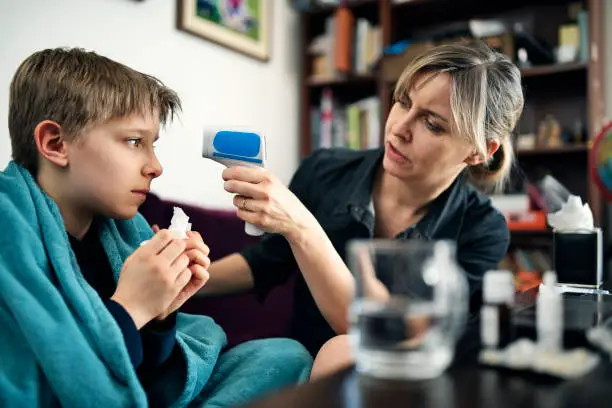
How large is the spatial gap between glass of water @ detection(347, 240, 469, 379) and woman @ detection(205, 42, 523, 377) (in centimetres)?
46

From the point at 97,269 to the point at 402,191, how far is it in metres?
0.69

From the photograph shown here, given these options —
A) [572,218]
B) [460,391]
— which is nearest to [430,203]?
[572,218]

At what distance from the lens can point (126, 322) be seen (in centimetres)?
70

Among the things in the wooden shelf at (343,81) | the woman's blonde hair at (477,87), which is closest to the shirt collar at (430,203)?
the woman's blonde hair at (477,87)

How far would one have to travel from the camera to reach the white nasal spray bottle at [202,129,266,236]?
2.87 ft

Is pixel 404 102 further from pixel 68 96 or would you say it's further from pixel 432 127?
pixel 68 96

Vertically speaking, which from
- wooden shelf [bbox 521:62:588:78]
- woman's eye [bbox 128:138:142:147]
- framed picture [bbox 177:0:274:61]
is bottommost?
woman's eye [bbox 128:138:142:147]

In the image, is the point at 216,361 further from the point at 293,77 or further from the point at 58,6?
the point at 293,77

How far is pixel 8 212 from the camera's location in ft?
2.32

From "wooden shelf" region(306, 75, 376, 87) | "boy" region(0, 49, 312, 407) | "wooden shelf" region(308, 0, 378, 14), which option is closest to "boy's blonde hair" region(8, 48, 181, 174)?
"boy" region(0, 49, 312, 407)

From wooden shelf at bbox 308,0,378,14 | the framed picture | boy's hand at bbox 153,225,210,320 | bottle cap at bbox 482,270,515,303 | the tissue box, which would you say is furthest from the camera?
wooden shelf at bbox 308,0,378,14

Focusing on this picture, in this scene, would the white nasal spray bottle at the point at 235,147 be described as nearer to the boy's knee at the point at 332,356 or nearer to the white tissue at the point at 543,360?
the boy's knee at the point at 332,356

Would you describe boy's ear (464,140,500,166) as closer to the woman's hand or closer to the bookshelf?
the woman's hand

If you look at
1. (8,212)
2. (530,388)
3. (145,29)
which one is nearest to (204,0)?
(145,29)
